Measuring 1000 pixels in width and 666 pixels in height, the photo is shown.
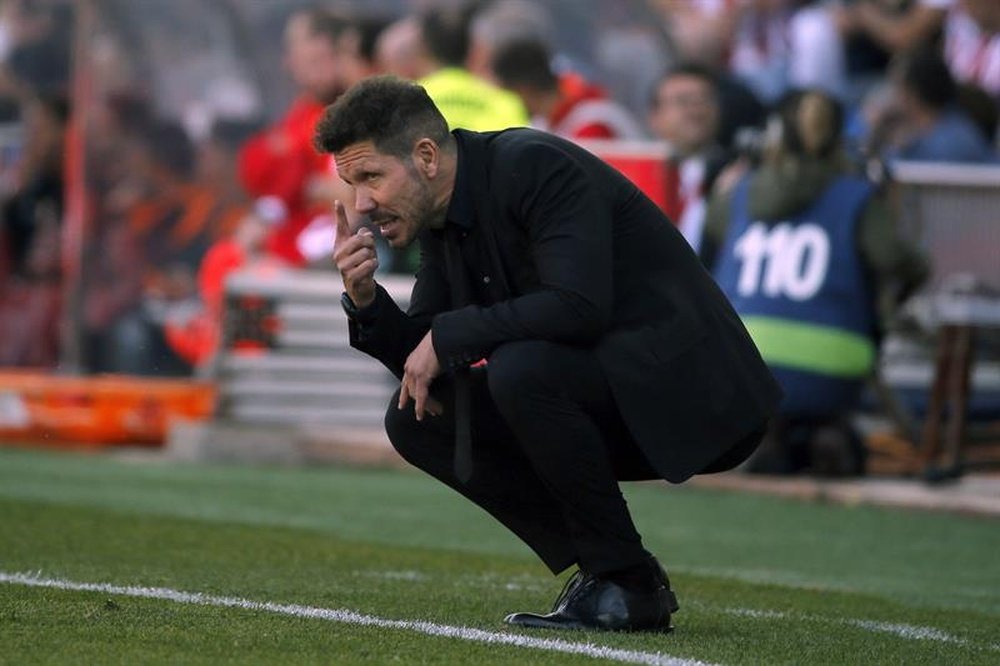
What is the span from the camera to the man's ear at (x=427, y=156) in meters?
5.46

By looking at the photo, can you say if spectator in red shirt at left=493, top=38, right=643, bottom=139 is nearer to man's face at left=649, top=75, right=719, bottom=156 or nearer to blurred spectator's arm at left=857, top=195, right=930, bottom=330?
man's face at left=649, top=75, right=719, bottom=156

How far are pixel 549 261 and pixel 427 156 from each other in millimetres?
399

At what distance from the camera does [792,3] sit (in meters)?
15.7

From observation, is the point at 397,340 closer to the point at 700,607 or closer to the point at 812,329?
the point at 700,607

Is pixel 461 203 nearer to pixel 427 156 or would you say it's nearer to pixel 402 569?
pixel 427 156

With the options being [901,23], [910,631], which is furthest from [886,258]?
[910,631]

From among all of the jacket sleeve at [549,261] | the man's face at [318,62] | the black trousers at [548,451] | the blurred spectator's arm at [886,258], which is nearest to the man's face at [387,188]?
the jacket sleeve at [549,261]

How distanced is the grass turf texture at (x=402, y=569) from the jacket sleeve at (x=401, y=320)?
0.68m

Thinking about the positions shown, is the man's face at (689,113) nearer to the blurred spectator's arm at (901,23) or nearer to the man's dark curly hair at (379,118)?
the blurred spectator's arm at (901,23)

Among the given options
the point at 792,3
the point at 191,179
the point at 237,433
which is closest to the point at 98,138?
the point at 191,179

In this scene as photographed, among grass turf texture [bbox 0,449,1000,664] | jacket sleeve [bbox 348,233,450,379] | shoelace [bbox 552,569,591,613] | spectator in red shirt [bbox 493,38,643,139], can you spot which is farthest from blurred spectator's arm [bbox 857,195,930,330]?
shoelace [bbox 552,569,591,613]

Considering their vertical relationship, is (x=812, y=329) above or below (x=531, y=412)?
below

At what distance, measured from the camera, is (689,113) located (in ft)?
42.3

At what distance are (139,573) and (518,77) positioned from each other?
6942 millimetres
